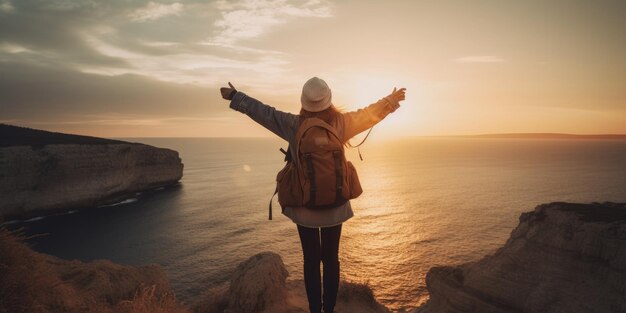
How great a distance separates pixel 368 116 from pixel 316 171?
2.55 feet

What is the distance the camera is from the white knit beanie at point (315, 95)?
2717 mm

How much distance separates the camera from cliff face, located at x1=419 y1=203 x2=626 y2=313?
7465mm

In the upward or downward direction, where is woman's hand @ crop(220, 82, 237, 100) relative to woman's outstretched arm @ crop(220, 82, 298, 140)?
upward

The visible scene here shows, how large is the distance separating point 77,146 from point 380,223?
57.7 m

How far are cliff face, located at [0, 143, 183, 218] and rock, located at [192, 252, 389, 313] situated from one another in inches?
1968

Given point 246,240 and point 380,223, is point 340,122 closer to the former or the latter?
point 246,240

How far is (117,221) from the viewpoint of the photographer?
47.4 meters

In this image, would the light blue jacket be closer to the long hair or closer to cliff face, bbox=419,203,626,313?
the long hair

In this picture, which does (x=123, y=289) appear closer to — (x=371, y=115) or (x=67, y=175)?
(x=371, y=115)

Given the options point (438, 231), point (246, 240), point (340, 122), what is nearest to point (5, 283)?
point (340, 122)

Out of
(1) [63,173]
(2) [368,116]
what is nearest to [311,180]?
(2) [368,116]

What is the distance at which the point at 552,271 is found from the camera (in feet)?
26.9

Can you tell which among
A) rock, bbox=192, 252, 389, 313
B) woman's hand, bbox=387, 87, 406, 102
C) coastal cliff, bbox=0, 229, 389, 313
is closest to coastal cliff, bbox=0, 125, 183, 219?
coastal cliff, bbox=0, 229, 389, 313

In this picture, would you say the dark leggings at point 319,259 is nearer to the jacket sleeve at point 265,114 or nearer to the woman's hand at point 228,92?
the jacket sleeve at point 265,114
